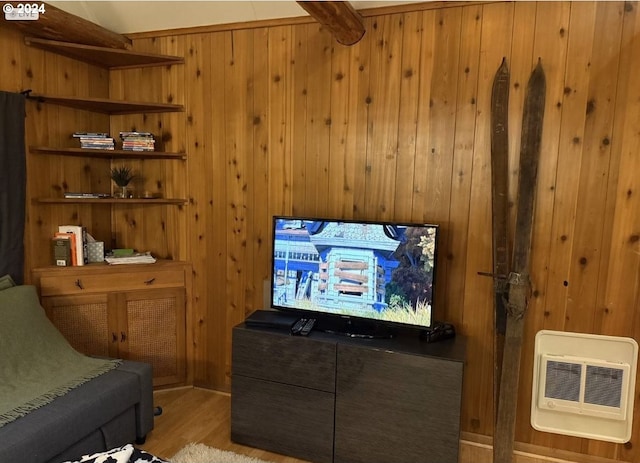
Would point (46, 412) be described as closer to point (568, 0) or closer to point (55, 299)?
point (55, 299)

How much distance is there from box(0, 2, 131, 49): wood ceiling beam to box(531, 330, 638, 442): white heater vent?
3.24 metres

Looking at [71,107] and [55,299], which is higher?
[71,107]

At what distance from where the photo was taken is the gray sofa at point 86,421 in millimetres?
1778

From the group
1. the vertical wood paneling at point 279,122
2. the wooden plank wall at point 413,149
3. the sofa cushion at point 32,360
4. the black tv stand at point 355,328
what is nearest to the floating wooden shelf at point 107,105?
the wooden plank wall at point 413,149

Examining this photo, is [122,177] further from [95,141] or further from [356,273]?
[356,273]

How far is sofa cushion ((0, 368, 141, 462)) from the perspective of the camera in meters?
1.75

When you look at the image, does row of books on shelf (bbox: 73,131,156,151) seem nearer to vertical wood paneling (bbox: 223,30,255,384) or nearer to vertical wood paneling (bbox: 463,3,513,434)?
vertical wood paneling (bbox: 223,30,255,384)

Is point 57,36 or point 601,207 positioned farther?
point 57,36

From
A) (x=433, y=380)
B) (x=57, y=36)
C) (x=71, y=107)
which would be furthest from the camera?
(x=71, y=107)

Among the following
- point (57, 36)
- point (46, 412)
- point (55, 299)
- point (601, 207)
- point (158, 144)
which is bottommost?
point (46, 412)

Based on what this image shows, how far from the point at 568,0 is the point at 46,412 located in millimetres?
3159

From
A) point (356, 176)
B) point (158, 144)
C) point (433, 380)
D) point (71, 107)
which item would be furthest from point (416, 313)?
point (71, 107)

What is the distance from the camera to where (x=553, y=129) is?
2340 mm

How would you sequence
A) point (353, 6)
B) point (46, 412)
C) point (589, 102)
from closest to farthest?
point (46, 412) → point (589, 102) → point (353, 6)
